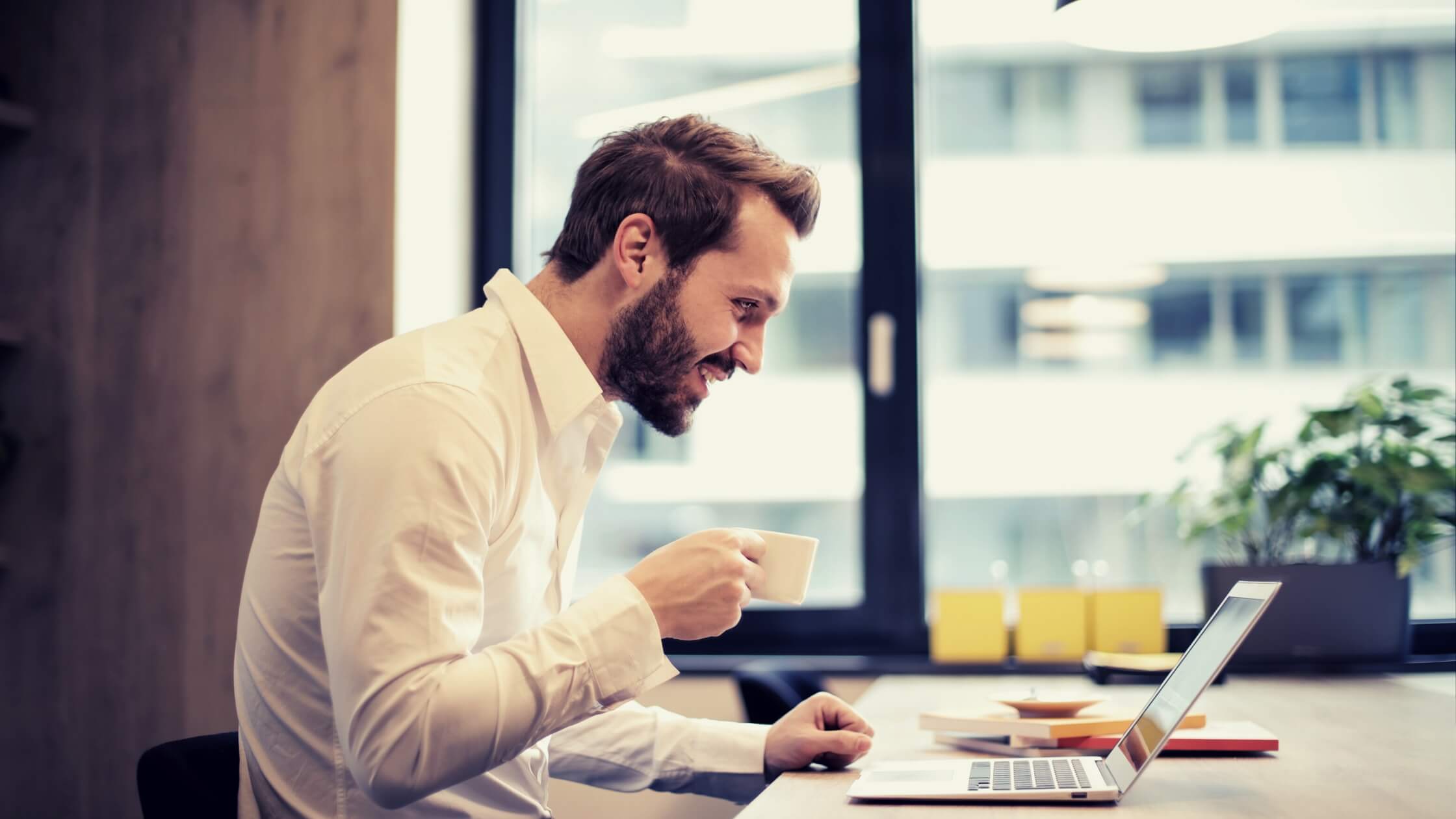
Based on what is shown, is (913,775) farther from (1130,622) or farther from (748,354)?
(1130,622)

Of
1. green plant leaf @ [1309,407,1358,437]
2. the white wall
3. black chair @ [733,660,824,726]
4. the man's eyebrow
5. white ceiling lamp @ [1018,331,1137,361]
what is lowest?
black chair @ [733,660,824,726]

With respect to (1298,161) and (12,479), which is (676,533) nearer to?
(12,479)

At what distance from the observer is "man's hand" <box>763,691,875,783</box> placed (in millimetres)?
1288

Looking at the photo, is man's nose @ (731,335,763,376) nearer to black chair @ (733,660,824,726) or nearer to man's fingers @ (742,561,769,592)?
man's fingers @ (742,561,769,592)

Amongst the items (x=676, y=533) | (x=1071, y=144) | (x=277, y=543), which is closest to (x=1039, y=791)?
(x=277, y=543)

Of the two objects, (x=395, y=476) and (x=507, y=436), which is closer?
(x=395, y=476)

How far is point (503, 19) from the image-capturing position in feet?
9.37

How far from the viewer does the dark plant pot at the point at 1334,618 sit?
2.18m

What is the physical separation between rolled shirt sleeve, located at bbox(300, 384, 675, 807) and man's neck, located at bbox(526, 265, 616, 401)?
1.03 ft

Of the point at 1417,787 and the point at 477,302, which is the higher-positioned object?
the point at 477,302

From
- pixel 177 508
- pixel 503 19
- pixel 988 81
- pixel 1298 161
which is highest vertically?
pixel 503 19

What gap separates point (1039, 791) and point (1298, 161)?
6.88 ft

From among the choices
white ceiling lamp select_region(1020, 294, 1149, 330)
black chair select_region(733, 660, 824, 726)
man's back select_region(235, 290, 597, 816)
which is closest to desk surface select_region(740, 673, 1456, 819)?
black chair select_region(733, 660, 824, 726)

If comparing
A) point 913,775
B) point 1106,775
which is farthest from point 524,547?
point 1106,775
